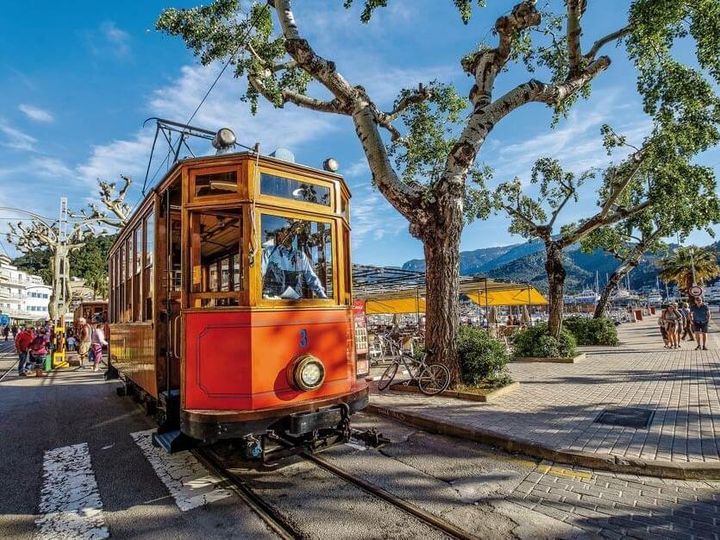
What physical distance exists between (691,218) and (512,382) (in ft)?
34.3

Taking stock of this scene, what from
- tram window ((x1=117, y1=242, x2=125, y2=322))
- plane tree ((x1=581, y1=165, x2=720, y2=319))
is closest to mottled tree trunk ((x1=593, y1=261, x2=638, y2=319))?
plane tree ((x1=581, y1=165, x2=720, y2=319))

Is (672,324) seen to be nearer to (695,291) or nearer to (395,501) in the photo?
(695,291)

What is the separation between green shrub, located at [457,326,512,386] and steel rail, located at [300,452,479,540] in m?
4.20

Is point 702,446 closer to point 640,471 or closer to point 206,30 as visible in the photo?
point 640,471

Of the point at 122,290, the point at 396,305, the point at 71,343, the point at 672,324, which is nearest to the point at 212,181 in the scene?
the point at 122,290

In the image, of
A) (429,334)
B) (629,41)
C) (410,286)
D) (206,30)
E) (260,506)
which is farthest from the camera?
(410,286)

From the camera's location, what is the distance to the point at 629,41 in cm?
1012

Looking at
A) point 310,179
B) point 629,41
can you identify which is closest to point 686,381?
point 629,41

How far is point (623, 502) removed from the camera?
149 inches

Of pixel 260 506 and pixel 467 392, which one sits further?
pixel 467 392

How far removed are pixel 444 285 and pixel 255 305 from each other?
15.3 ft

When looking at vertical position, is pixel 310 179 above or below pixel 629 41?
below

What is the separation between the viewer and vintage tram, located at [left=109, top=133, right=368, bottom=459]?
Answer: 14.1 ft

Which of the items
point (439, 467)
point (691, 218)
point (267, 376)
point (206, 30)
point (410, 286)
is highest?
point (206, 30)
